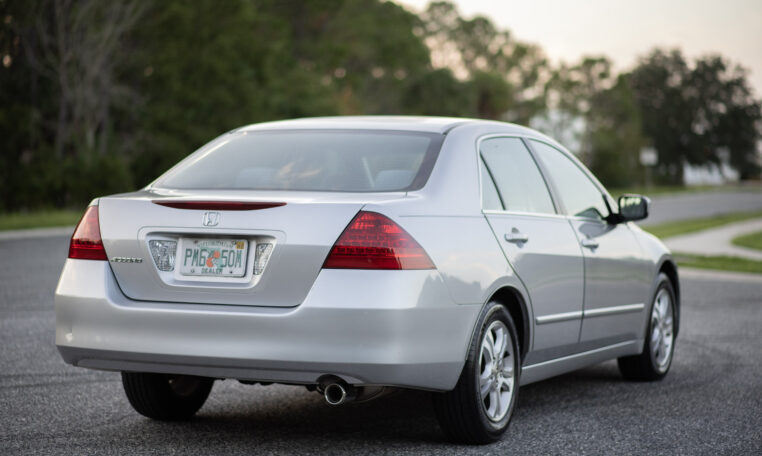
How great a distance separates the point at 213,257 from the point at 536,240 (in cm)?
190

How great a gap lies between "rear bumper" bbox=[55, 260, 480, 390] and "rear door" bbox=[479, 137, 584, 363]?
2.49 feet

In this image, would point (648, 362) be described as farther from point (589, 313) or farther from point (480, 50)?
point (480, 50)

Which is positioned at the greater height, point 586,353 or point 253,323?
point 253,323

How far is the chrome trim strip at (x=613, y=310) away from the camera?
6.60 metres

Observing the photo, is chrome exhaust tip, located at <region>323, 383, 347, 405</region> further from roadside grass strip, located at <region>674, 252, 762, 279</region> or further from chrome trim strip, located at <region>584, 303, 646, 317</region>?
roadside grass strip, located at <region>674, 252, 762, 279</region>

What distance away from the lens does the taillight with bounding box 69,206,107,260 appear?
5162mm

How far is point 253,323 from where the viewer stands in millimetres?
4781

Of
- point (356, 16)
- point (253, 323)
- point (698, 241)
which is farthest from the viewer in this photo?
point (356, 16)

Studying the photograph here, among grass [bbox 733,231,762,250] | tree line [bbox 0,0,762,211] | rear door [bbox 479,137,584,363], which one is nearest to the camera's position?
rear door [bbox 479,137,584,363]

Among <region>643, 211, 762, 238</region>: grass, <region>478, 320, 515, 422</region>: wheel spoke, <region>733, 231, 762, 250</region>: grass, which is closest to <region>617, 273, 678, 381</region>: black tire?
<region>478, 320, 515, 422</region>: wheel spoke

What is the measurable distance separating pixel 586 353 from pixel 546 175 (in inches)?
42.3

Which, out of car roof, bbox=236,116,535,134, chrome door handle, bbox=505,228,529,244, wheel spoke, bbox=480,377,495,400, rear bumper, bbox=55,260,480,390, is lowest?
wheel spoke, bbox=480,377,495,400

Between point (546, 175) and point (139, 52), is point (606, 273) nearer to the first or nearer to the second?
point (546, 175)

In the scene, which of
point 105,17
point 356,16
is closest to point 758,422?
point 105,17
